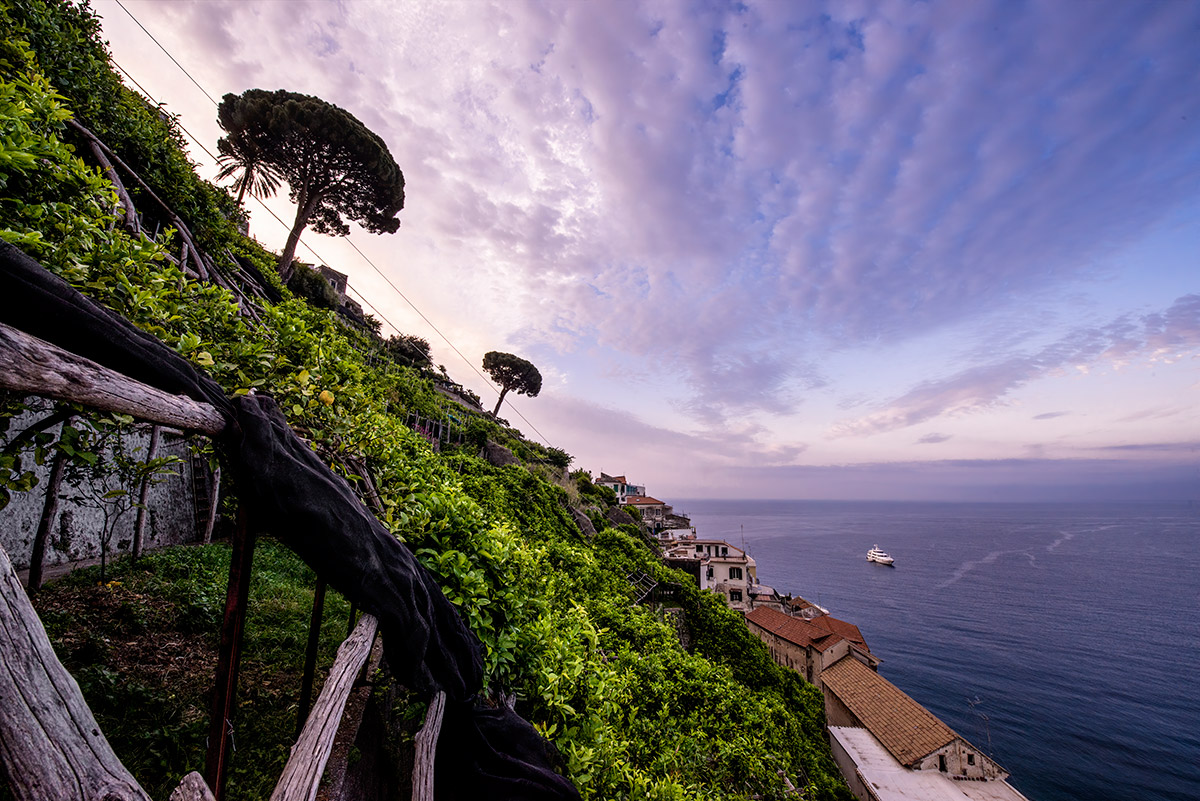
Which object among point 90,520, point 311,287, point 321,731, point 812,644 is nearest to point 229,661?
point 321,731

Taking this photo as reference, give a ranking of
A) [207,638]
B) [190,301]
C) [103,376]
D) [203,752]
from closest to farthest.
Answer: [103,376] < [203,752] < [190,301] < [207,638]

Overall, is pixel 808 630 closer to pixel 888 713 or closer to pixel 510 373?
pixel 888 713

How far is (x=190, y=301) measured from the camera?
11.4ft

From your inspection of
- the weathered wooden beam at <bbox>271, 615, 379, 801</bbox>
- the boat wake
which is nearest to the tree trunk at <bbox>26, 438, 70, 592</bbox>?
the weathered wooden beam at <bbox>271, 615, 379, 801</bbox>

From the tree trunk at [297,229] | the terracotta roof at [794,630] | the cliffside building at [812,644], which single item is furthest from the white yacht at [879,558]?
the tree trunk at [297,229]

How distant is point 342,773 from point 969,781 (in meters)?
26.8

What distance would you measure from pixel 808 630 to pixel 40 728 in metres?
37.3

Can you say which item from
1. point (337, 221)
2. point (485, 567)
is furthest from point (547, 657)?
point (337, 221)

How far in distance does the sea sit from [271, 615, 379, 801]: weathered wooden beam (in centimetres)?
3805

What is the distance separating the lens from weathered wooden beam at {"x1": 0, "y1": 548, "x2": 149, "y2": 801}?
107 cm

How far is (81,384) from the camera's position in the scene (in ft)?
4.73

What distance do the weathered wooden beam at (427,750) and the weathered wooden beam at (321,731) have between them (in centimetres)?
66

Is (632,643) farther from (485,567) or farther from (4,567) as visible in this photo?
(4,567)

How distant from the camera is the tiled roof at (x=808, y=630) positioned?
29328 millimetres
